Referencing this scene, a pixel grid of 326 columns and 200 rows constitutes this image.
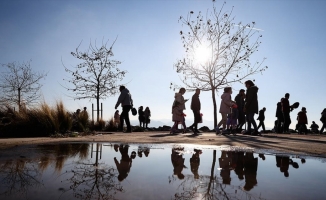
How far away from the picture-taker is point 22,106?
907 cm

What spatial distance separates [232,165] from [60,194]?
2065 mm

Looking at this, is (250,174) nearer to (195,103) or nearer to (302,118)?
(195,103)

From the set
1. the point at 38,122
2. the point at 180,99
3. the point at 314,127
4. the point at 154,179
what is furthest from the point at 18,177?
the point at 314,127

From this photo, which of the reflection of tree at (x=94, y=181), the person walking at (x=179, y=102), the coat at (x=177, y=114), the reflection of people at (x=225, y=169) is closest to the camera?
the reflection of tree at (x=94, y=181)

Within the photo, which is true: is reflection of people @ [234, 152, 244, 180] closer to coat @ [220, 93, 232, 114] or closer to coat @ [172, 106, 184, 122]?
coat @ [220, 93, 232, 114]

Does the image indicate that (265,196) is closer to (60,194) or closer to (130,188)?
(130,188)

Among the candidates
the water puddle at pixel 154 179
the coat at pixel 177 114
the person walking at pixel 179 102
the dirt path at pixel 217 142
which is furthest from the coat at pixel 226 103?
the water puddle at pixel 154 179

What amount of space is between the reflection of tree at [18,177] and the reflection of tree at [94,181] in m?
0.31

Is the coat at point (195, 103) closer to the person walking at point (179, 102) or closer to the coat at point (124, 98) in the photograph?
the person walking at point (179, 102)

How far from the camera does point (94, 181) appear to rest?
214cm

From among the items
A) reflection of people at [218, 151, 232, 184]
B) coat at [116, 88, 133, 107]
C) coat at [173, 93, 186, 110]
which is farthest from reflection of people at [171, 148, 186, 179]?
coat at [116, 88, 133, 107]

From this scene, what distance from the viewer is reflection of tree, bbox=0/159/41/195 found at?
6.09 ft

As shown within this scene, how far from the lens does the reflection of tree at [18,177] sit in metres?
1.86

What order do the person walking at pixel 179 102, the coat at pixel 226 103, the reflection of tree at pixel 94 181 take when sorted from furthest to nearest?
1. the person walking at pixel 179 102
2. the coat at pixel 226 103
3. the reflection of tree at pixel 94 181
